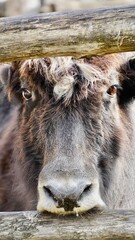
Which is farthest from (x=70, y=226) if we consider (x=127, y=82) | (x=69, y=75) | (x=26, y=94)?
(x=127, y=82)

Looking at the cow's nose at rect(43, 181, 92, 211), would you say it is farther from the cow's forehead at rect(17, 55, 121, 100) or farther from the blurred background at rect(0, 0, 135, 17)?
the blurred background at rect(0, 0, 135, 17)

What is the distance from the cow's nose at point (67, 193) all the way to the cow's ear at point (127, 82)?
2.60ft

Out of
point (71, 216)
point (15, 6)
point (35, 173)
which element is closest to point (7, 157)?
point (35, 173)

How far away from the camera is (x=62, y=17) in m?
2.54

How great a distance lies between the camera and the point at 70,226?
283 centimetres

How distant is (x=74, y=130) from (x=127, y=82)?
20.9 inches

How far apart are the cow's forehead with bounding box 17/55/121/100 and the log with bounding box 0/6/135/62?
619mm

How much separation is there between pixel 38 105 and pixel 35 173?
466 millimetres

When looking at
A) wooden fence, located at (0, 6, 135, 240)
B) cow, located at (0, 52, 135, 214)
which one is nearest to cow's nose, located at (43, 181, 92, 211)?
cow, located at (0, 52, 135, 214)

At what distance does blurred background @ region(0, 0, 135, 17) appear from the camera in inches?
382

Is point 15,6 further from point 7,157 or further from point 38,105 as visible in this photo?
point 38,105

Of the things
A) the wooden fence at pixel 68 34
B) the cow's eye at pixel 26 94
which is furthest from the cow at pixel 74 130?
the wooden fence at pixel 68 34

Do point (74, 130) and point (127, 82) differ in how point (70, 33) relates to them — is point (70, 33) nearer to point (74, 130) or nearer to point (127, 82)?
point (74, 130)

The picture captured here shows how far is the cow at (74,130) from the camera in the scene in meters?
2.94
